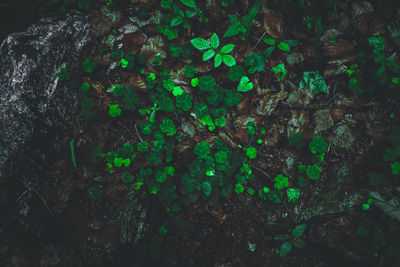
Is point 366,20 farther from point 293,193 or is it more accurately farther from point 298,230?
point 298,230

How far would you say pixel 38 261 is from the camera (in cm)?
169

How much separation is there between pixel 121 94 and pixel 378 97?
91.4 inches

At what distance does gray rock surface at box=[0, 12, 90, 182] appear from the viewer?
1727mm

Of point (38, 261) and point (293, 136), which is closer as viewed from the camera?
point (38, 261)

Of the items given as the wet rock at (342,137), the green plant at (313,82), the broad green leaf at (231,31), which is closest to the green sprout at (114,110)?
the broad green leaf at (231,31)

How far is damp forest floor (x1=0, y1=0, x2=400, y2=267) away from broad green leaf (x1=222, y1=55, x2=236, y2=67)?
74mm

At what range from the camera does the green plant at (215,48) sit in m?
2.05

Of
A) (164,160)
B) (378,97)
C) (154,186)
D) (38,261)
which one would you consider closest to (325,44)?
(378,97)

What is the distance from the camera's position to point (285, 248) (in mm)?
2068

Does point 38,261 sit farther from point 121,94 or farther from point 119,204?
point 121,94

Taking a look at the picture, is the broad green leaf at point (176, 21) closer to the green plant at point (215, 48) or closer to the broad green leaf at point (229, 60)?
the green plant at point (215, 48)

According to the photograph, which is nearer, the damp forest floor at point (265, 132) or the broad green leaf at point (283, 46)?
the damp forest floor at point (265, 132)

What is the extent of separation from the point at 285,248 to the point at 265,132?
3.40ft

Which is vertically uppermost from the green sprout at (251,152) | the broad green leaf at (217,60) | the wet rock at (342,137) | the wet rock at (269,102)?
the broad green leaf at (217,60)
